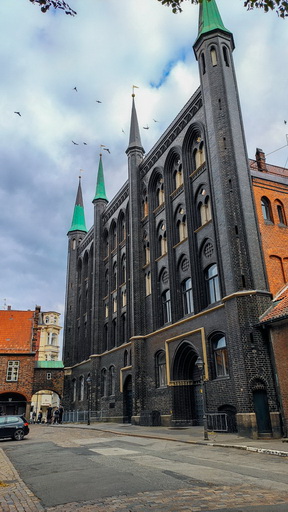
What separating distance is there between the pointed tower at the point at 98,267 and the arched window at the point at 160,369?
42.5ft

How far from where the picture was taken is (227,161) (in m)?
22.5

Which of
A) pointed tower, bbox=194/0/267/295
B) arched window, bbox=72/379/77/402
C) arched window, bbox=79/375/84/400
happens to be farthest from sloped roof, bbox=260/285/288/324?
arched window, bbox=72/379/77/402

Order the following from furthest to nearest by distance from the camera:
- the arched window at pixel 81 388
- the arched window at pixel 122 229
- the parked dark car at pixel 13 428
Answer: the arched window at pixel 81 388 → the arched window at pixel 122 229 → the parked dark car at pixel 13 428

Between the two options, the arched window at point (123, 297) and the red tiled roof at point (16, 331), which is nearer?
the arched window at point (123, 297)

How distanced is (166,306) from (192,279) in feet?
15.4

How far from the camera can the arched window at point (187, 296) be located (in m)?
25.5

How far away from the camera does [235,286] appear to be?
65.3ft

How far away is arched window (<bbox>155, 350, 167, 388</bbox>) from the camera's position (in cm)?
2742

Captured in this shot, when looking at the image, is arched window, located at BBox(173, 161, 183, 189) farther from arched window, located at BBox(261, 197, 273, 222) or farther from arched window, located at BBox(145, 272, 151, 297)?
arched window, located at BBox(145, 272, 151, 297)

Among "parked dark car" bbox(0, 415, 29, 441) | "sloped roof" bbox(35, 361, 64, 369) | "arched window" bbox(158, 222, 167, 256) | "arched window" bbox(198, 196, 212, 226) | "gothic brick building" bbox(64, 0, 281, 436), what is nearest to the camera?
"gothic brick building" bbox(64, 0, 281, 436)

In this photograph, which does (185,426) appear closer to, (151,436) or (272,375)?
(151,436)

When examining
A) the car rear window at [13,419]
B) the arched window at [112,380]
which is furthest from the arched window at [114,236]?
the car rear window at [13,419]

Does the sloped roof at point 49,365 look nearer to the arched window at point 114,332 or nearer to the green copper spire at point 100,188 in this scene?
the arched window at point 114,332

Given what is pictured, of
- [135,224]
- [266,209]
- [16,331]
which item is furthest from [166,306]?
[16,331]
